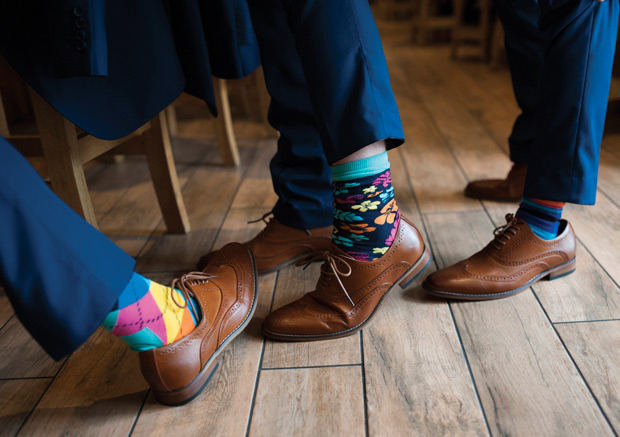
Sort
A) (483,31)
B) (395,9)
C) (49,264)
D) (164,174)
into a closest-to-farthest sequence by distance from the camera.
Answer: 1. (49,264)
2. (164,174)
3. (483,31)
4. (395,9)

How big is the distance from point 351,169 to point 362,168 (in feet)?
0.06

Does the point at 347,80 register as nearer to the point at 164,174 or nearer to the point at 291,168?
the point at 291,168

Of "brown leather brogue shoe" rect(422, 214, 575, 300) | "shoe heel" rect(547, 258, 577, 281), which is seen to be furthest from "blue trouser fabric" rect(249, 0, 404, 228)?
"shoe heel" rect(547, 258, 577, 281)

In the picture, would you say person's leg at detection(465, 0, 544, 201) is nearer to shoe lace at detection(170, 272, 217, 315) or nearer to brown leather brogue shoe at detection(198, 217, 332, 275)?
brown leather brogue shoe at detection(198, 217, 332, 275)

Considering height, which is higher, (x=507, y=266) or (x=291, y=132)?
(x=291, y=132)

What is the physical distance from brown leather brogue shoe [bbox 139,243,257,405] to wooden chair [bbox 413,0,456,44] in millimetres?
3893

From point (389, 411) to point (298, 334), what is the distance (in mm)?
210

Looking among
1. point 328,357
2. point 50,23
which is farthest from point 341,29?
point 328,357

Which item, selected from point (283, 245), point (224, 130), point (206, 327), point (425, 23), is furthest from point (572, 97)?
point (425, 23)

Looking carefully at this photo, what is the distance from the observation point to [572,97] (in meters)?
0.83

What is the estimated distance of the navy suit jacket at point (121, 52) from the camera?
0.65 metres

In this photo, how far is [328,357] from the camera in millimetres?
789

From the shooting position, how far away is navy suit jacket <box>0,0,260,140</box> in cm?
65

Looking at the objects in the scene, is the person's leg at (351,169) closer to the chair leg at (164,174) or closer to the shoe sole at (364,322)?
the shoe sole at (364,322)
